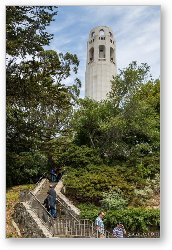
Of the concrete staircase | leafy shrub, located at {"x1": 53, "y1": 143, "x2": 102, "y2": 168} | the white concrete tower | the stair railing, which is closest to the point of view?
the concrete staircase

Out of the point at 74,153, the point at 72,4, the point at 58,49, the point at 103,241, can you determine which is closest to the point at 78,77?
the point at 58,49

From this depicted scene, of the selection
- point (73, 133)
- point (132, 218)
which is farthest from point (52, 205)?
point (73, 133)

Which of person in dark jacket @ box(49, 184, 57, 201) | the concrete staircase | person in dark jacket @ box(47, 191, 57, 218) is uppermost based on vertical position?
person in dark jacket @ box(49, 184, 57, 201)

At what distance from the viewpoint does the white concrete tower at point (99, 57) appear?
10.4 metres

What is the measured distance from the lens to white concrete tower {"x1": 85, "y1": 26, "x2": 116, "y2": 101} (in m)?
10.4

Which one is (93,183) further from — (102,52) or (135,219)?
(102,52)

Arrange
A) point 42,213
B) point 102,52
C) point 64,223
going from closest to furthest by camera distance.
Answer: point 64,223 < point 42,213 < point 102,52

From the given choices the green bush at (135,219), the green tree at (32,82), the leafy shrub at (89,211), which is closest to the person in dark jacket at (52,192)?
the leafy shrub at (89,211)

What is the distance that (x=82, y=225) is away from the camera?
387 inches

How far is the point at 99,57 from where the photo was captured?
443 inches

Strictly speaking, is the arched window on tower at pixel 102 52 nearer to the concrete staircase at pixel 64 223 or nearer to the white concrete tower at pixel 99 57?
the white concrete tower at pixel 99 57

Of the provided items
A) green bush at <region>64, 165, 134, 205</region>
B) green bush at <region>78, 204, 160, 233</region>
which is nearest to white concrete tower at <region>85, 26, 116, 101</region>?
green bush at <region>64, 165, 134, 205</region>

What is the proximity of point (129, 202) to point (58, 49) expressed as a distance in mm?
3303

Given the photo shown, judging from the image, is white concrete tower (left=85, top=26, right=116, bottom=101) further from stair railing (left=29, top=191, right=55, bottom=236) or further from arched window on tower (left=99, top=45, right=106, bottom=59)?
stair railing (left=29, top=191, right=55, bottom=236)
